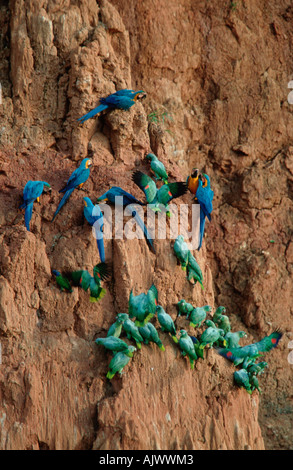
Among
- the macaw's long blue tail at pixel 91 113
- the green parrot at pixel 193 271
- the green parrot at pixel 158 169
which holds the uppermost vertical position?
the macaw's long blue tail at pixel 91 113

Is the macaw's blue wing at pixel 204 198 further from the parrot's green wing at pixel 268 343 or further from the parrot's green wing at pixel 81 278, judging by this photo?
the parrot's green wing at pixel 81 278

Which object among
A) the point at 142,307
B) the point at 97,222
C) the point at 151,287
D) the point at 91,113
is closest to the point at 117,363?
the point at 142,307

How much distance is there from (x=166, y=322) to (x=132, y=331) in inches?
15.0

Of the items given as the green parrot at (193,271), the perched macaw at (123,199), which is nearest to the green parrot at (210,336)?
the green parrot at (193,271)

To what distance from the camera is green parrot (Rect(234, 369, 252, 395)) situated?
23.6ft

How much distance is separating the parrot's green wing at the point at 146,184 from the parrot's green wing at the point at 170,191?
79mm

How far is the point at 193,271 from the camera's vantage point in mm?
7566

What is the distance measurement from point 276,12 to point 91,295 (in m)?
5.16

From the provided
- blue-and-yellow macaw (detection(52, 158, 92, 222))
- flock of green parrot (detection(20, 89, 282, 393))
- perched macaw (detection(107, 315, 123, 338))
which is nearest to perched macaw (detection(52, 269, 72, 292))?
flock of green parrot (detection(20, 89, 282, 393))

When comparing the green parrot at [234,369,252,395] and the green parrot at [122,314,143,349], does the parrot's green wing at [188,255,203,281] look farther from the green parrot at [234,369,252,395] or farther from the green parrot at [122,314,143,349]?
the green parrot at [234,369,252,395]

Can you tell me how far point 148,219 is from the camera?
7609mm

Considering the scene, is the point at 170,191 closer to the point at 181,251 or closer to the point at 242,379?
the point at 181,251

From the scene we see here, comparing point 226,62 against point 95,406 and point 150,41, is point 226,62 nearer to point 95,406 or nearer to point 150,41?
point 150,41

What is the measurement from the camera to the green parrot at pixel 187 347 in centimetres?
705
